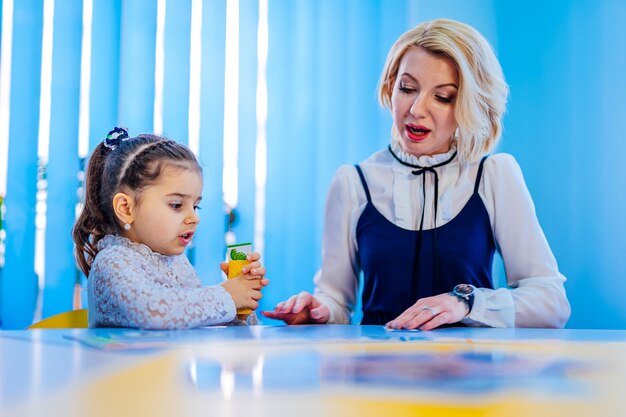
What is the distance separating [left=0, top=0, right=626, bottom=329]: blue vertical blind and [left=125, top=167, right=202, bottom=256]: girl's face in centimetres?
109

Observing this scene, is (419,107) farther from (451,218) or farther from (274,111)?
(274,111)

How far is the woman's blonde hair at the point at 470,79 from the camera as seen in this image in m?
1.56

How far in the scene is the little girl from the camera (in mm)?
1140

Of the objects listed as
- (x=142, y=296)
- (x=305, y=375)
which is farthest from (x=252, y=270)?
(x=305, y=375)

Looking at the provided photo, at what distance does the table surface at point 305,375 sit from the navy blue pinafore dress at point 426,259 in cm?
67

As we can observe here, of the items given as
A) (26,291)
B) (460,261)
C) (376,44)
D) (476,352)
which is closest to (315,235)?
(376,44)

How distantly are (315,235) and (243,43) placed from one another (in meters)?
0.82

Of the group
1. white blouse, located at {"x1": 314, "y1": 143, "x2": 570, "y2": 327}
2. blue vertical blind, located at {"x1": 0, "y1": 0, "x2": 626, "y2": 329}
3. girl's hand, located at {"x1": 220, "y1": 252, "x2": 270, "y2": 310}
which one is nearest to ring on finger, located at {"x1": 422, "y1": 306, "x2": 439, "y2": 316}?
white blouse, located at {"x1": 314, "y1": 143, "x2": 570, "y2": 327}

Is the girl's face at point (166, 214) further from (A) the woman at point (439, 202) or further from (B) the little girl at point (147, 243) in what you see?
(A) the woman at point (439, 202)

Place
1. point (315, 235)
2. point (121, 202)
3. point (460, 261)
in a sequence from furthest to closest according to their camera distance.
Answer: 1. point (315, 235)
2. point (460, 261)
3. point (121, 202)

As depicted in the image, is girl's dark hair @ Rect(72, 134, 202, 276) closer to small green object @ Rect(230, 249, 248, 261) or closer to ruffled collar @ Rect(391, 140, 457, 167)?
small green object @ Rect(230, 249, 248, 261)

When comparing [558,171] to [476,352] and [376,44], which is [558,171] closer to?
[376,44]

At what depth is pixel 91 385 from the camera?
511mm

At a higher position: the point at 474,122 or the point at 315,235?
the point at 474,122
